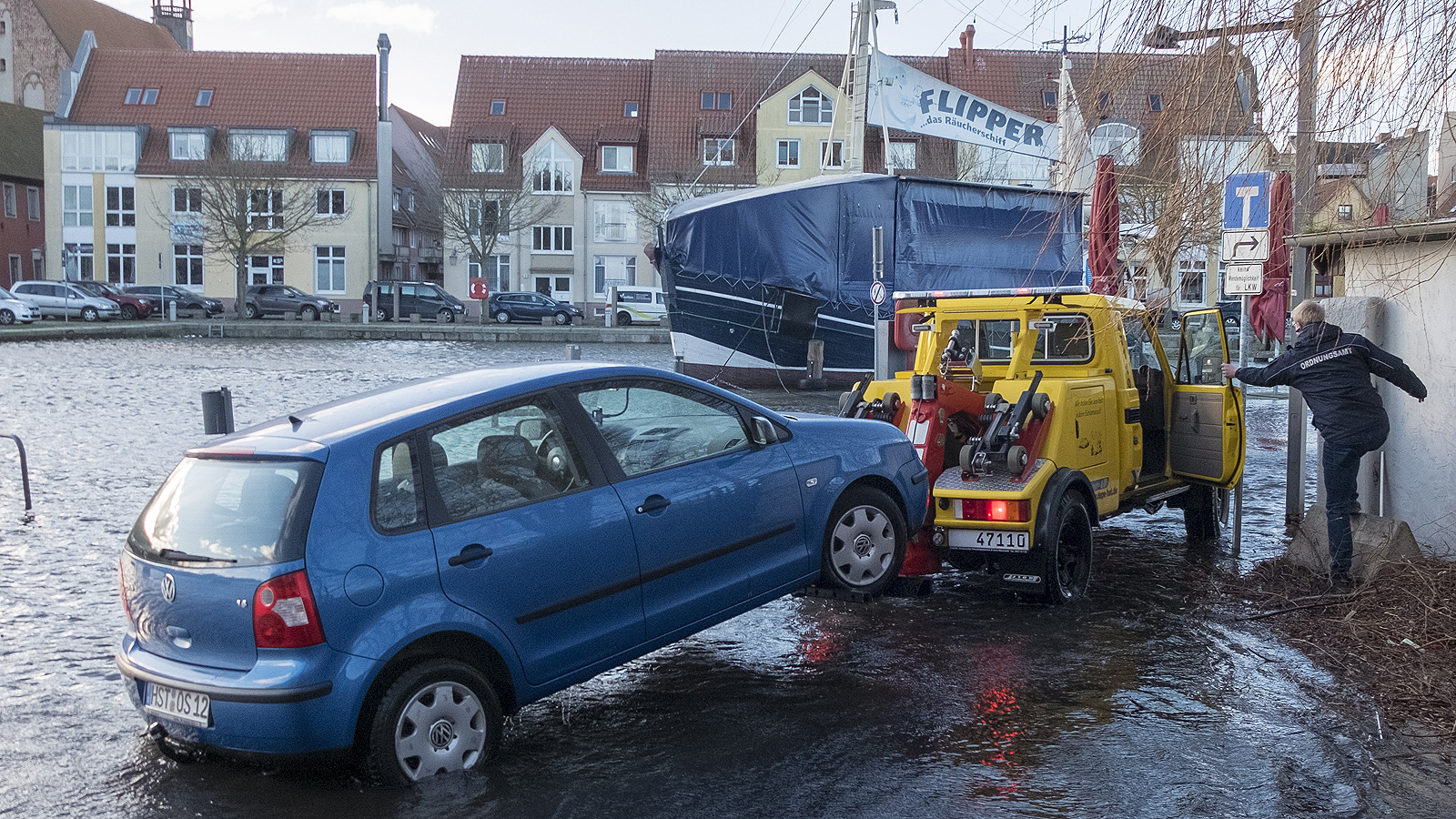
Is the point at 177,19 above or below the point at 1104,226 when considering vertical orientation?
above

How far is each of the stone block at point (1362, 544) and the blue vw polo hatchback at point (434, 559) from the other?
160 inches

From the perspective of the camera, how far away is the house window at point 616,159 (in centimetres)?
6338

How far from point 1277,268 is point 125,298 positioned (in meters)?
53.0

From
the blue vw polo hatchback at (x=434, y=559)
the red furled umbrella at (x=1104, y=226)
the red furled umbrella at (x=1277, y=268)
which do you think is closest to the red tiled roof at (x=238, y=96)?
the red furled umbrella at (x=1277, y=268)

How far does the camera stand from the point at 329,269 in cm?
6203

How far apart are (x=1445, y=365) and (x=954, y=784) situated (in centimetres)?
524

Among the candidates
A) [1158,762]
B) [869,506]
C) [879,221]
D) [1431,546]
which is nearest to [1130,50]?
[869,506]

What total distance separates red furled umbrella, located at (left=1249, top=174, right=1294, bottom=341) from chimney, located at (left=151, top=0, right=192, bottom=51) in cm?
9239

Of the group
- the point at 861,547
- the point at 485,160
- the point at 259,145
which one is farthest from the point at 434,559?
the point at 259,145

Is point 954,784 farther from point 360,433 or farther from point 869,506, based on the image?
point 360,433

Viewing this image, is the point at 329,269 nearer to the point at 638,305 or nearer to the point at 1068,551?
the point at 638,305

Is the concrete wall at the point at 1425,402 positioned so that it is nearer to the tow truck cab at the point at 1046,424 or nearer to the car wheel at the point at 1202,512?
the tow truck cab at the point at 1046,424

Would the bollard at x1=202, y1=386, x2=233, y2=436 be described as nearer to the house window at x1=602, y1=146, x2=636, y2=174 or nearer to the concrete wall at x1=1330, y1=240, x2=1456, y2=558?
the concrete wall at x1=1330, y1=240, x2=1456, y2=558

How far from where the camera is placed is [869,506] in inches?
265
